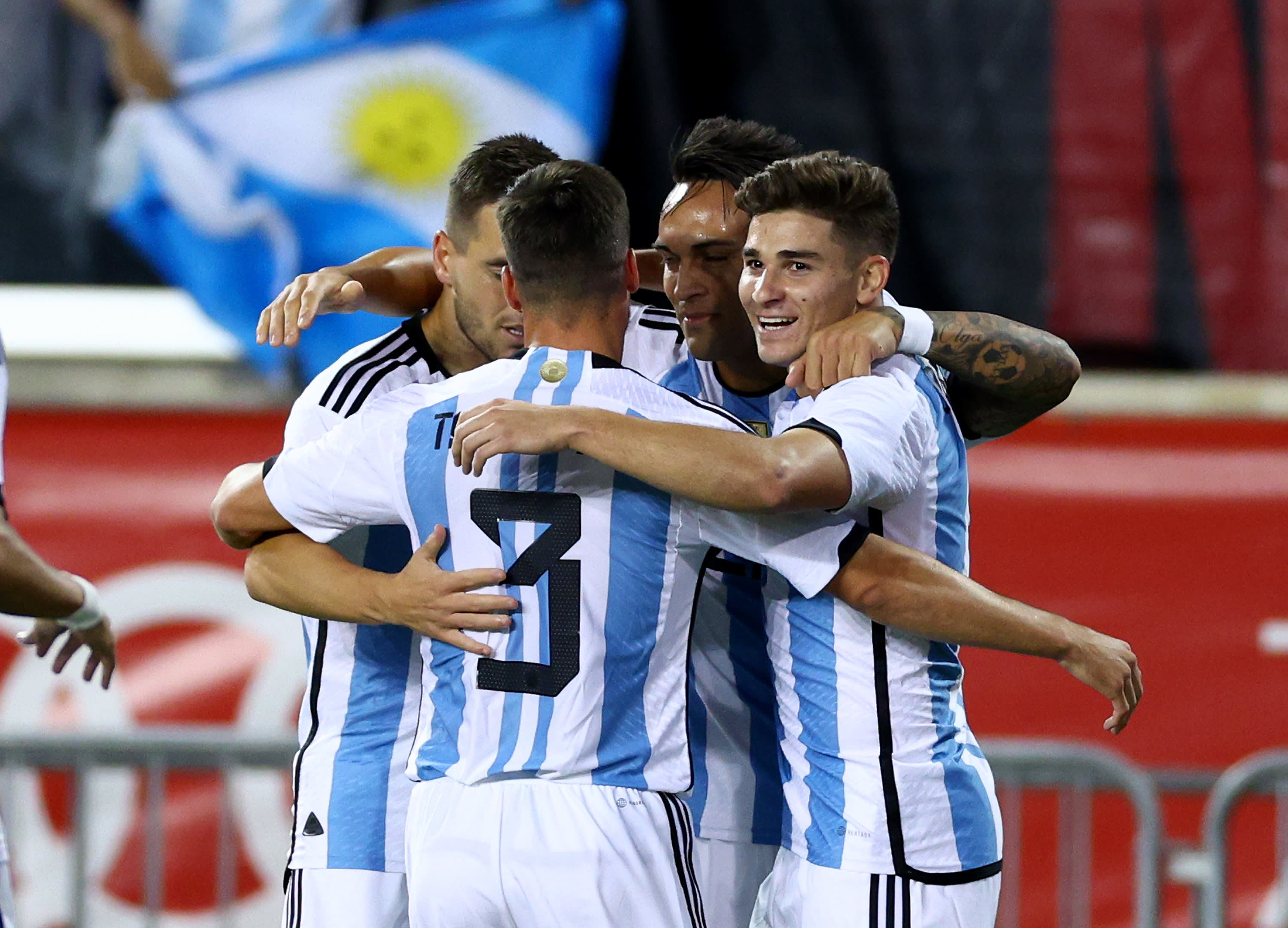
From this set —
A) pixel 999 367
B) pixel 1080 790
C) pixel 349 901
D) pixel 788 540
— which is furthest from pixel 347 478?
pixel 1080 790

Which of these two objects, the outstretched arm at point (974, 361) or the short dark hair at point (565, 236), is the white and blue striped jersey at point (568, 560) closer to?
the short dark hair at point (565, 236)

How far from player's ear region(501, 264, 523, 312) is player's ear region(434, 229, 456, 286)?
0.53 meters

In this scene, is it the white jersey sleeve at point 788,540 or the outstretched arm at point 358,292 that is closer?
the white jersey sleeve at point 788,540

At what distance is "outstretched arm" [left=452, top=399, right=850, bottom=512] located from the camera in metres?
2.41

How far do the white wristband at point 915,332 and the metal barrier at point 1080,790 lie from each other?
2270mm

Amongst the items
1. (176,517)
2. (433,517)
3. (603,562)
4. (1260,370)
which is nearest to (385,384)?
(433,517)

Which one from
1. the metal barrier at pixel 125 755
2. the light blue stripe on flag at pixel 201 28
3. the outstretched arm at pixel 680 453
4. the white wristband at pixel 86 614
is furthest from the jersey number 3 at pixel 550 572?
the light blue stripe on flag at pixel 201 28

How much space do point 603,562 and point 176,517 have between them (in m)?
3.95

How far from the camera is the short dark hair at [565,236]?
2615 mm

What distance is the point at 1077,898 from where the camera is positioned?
5688mm

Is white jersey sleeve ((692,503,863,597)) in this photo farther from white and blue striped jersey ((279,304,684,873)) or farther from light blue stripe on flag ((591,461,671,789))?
white and blue striped jersey ((279,304,684,873))

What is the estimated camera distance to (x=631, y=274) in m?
2.76

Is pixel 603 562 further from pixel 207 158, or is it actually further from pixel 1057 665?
pixel 207 158

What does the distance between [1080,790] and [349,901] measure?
9.86ft
